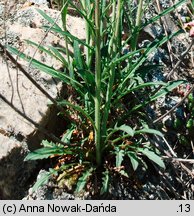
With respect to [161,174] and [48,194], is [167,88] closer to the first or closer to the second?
[161,174]

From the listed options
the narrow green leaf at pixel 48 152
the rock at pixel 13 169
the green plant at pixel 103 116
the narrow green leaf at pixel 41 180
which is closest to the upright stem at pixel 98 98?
the green plant at pixel 103 116

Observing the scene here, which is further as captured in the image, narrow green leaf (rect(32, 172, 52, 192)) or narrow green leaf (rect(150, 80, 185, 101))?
narrow green leaf (rect(150, 80, 185, 101))

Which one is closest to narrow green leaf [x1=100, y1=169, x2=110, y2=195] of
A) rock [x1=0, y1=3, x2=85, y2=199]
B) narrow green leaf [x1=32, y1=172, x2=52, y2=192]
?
narrow green leaf [x1=32, y1=172, x2=52, y2=192]

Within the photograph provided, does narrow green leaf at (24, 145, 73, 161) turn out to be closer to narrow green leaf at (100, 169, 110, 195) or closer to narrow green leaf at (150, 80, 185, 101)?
narrow green leaf at (100, 169, 110, 195)

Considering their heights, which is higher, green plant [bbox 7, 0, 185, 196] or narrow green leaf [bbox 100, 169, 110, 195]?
green plant [bbox 7, 0, 185, 196]

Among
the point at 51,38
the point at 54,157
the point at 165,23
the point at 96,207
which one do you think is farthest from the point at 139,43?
the point at 96,207

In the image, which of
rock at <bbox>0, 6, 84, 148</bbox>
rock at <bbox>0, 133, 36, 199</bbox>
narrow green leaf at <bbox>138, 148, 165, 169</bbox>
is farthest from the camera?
rock at <bbox>0, 6, 84, 148</bbox>

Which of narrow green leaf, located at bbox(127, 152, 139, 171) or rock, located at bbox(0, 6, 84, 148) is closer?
narrow green leaf, located at bbox(127, 152, 139, 171)

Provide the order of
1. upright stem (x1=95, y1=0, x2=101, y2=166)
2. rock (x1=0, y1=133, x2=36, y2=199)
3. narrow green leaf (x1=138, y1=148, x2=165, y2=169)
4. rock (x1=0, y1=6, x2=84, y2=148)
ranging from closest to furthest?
upright stem (x1=95, y1=0, x2=101, y2=166), narrow green leaf (x1=138, y1=148, x2=165, y2=169), rock (x1=0, y1=133, x2=36, y2=199), rock (x1=0, y1=6, x2=84, y2=148)

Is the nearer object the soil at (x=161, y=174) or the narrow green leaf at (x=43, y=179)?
the narrow green leaf at (x=43, y=179)

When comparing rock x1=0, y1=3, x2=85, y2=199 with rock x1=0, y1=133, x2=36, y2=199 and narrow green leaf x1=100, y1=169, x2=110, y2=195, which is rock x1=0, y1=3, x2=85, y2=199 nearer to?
rock x1=0, y1=133, x2=36, y2=199

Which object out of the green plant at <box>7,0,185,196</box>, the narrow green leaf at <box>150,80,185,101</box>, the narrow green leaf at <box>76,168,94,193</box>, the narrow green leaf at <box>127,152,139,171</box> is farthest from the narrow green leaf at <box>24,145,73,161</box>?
the narrow green leaf at <box>150,80,185,101</box>

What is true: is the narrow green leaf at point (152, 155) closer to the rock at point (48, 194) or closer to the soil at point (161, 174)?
the soil at point (161, 174)

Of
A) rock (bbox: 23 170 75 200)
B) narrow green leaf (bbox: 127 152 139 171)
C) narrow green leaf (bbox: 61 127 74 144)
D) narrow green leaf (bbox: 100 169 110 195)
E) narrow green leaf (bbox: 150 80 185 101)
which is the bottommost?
rock (bbox: 23 170 75 200)
